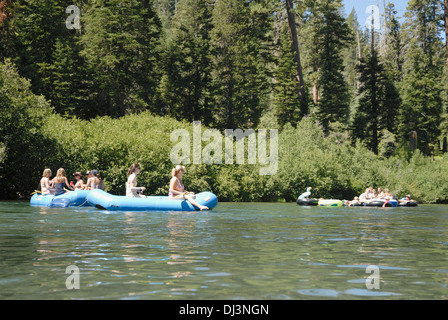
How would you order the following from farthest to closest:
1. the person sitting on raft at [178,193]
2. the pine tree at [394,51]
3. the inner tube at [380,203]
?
the pine tree at [394,51] < the inner tube at [380,203] < the person sitting on raft at [178,193]

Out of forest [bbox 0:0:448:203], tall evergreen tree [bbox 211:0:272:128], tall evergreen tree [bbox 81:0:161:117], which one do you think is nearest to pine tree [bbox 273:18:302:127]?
forest [bbox 0:0:448:203]

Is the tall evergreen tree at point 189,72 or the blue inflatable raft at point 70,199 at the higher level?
the tall evergreen tree at point 189,72

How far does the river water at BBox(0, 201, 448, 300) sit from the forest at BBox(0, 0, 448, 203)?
1724cm

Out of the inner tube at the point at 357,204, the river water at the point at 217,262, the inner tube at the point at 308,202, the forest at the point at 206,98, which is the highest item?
the forest at the point at 206,98

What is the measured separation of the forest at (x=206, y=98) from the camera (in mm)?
31484

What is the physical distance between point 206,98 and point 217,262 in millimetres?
41451

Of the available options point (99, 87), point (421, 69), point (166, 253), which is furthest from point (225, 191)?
point (421, 69)

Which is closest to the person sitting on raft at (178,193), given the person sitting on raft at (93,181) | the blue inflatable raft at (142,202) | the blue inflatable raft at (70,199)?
the blue inflatable raft at (142,202)

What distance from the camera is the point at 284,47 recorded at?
1991 inches

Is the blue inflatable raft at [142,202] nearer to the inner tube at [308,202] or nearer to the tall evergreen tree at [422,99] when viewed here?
the inner tube at [308,202]

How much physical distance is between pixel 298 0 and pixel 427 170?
60.7 feet

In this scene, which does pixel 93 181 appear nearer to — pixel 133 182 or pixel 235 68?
pixel 133 182

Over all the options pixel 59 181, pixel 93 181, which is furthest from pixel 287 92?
pixel 59 181

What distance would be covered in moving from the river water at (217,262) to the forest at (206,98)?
1724 cm
